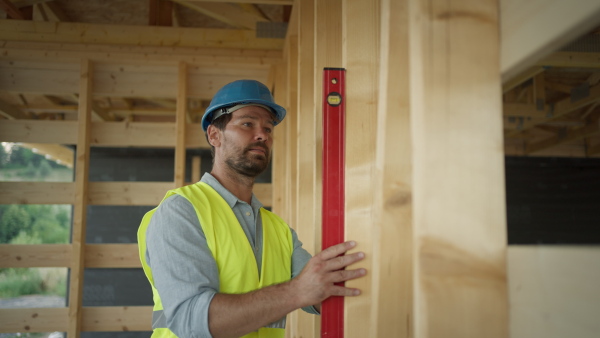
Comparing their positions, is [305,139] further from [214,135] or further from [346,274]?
[346,274]

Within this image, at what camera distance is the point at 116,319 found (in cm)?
388

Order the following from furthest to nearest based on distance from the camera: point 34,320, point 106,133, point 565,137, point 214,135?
point 565,137 → point 106,133 → point 34,320 → point 214,135

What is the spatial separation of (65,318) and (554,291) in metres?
4.06

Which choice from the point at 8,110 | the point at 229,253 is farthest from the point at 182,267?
the point at 8,110

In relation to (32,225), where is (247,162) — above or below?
above

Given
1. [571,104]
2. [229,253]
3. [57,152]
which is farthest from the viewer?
[57,152]

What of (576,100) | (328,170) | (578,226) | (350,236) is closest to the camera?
(350,236)

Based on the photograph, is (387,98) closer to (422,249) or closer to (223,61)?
(422,249)

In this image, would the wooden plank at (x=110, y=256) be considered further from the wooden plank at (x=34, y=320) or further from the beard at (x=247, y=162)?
the beard at (x=247, y=162)

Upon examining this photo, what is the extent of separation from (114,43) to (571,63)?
3589 mm

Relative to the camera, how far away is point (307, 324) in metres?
2.40

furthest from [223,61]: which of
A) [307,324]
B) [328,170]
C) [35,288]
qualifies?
[35,288]

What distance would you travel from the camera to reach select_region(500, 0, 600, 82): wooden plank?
1.53 feet

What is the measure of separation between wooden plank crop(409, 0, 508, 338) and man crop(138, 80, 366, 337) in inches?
18.7
